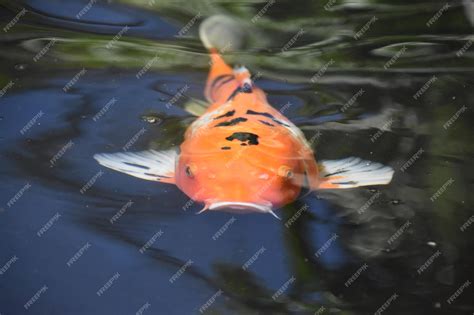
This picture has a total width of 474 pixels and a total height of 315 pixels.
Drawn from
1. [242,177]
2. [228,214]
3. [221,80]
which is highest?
[221,80]

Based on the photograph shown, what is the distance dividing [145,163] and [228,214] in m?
0.76

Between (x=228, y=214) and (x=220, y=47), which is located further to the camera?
(x=220, y=47)

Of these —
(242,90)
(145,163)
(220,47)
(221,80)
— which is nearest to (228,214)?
(145,163)

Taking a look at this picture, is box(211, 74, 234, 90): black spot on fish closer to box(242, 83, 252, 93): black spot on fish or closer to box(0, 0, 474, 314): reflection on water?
box(0, 0, 474, 314): reflection on water

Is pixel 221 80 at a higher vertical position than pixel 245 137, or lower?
higher

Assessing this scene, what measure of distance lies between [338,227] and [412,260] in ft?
1.61

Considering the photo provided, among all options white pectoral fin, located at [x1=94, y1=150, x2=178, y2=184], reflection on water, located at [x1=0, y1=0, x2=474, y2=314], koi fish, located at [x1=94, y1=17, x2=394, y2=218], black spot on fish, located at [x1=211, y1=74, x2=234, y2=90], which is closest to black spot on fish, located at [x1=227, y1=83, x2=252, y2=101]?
koi fish, located at [x1=94, y1=17, x2=394, y2=218]

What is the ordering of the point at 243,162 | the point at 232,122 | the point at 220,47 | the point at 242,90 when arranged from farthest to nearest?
the point at 220,47
the point at 242,90
the point at 232,122
the point at 243,162

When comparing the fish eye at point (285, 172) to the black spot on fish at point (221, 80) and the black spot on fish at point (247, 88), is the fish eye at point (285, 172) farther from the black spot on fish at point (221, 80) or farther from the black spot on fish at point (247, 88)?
the black spot on fish at point (221, 80)

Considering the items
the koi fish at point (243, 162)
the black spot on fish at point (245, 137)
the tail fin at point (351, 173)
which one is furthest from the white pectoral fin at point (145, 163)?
the tail fin at point (351, 173)

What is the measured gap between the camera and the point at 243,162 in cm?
429

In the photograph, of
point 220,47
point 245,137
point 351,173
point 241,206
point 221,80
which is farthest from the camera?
point 220,47

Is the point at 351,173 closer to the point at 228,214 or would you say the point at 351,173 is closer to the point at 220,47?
the point at 228,214

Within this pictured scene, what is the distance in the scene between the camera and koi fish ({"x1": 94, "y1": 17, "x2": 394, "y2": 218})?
13.9ft
